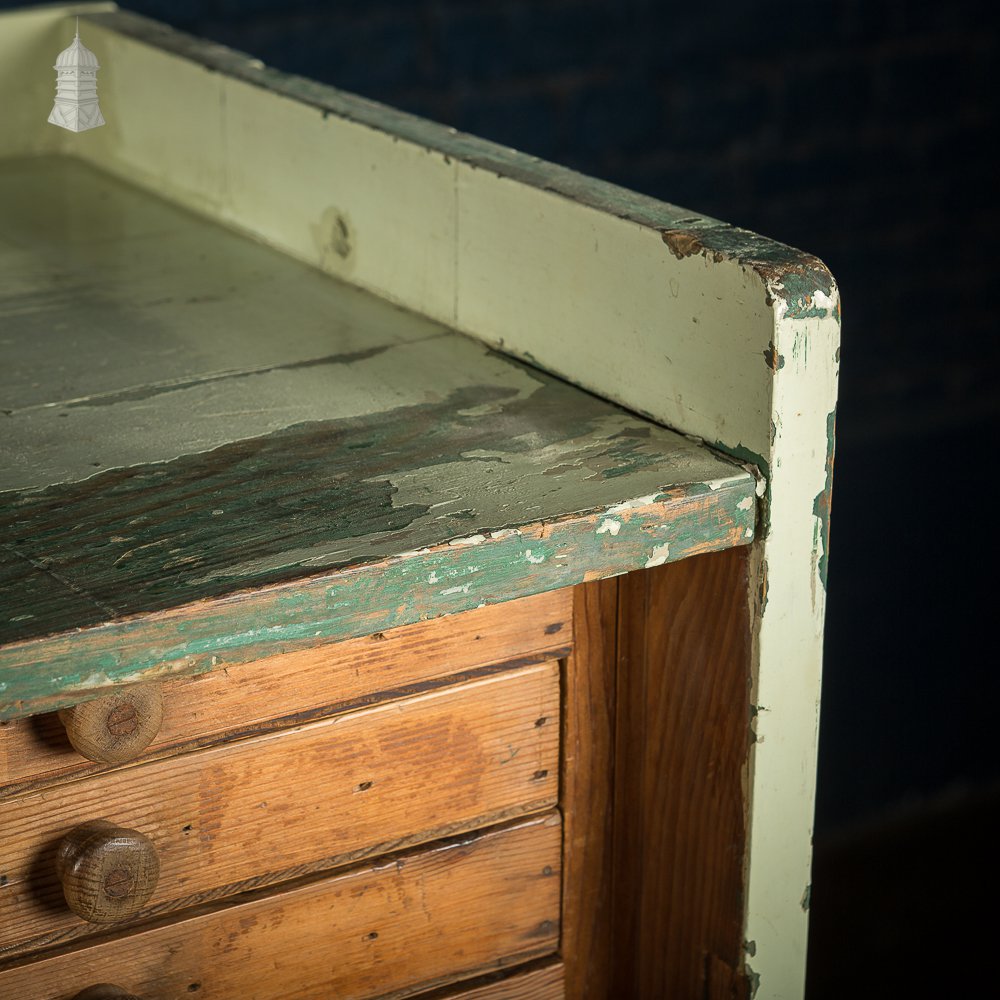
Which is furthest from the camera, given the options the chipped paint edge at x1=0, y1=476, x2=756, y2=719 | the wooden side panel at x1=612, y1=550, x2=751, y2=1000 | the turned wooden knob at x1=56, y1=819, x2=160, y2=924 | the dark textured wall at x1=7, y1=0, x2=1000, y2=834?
the dark textured wall at x1=7, y1=0, x2=1000, y2=834

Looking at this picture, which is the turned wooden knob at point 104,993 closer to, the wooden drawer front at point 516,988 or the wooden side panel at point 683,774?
the wooden drawer front at point 516,988

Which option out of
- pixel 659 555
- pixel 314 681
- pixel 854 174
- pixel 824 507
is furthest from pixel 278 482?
pixel 854 174

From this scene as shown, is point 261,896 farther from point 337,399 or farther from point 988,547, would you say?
point 988,547

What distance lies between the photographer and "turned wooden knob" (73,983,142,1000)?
2.98 feet

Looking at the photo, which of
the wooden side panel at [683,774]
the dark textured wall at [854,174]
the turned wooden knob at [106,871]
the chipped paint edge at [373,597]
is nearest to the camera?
the chipped paint edge at [373,597]

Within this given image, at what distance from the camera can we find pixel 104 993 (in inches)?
35.9

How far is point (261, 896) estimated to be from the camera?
3.18 feet

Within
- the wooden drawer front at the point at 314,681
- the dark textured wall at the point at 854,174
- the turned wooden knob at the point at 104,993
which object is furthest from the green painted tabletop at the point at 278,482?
the dark textured wall at the point at 854,174

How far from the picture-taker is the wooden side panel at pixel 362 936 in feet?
3.09

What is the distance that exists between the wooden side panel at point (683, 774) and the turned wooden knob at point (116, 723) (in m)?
0.34

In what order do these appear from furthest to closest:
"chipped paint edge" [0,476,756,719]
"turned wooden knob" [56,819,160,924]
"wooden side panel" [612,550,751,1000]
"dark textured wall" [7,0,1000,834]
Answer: "dark textured wall" [7,0,1000,834]
"wooden side panel" [612,550,751,1000]
"turned wooden knob" [56,819,160,924]
"chipped paint edge" [0,476,756,719]

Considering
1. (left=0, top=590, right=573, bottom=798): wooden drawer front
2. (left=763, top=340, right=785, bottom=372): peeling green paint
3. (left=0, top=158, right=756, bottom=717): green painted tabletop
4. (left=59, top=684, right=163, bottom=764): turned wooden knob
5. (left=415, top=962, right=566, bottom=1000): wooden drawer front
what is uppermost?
(left=763, top=340, right=785, bottom=372): peeling green paint

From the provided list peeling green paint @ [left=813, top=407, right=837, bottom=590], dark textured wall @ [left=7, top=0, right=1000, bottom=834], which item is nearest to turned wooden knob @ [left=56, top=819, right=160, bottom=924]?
peeling green paint @ [left=813, top=407, right=837, bottom=590]

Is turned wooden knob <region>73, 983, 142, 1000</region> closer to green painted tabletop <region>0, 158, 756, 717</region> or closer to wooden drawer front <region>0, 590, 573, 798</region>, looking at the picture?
wooden drawer front <region>0, 590, 573, 798</region>
